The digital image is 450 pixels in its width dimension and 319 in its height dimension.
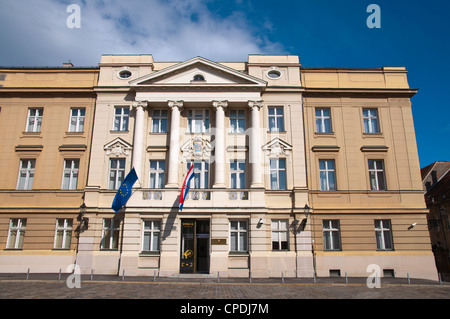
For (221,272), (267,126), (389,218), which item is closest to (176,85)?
(267,126)

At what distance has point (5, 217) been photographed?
72.0 feet

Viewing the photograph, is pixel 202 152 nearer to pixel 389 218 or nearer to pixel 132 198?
pixel 132 198

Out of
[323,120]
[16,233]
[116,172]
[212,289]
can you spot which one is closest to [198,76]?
[116,172]

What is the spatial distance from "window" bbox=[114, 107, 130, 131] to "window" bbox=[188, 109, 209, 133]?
15.5ft

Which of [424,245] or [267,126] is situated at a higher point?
[267,126]

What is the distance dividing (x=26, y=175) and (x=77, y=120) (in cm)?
530

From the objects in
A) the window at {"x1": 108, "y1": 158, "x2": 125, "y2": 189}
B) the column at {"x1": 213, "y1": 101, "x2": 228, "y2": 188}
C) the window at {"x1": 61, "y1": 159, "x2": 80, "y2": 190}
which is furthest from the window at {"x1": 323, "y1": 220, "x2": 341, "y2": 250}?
the window at {"x1": 61, "y1": 159, "x2": 80, "y2": 190}

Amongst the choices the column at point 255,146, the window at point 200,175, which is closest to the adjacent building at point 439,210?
the column at point 255,146

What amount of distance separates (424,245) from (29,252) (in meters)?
26.3

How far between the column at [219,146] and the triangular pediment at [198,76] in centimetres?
171

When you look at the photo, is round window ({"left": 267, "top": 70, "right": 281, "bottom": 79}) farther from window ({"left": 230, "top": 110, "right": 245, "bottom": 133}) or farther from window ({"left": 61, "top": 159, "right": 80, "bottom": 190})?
window ({"left": 61, "top": 159, "right": 80, "bottom": 190})

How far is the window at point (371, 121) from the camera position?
23.6m

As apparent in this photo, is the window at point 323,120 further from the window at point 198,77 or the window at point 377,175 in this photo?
the window at point 198,77

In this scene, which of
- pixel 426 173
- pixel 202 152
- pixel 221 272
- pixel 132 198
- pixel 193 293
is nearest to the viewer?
pixel 193 293
